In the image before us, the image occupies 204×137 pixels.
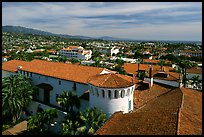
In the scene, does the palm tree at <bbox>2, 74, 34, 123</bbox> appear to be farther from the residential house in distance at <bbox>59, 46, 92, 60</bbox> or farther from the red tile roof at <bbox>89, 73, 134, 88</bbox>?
the residential house in distance at <bbox>59, 46, 92, 60</bbox>

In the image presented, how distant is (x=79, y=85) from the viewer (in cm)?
3127

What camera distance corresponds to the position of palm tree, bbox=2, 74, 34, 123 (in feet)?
99.3

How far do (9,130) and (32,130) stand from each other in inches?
216

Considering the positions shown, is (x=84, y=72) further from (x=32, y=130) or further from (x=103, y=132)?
(x=103, y=132)

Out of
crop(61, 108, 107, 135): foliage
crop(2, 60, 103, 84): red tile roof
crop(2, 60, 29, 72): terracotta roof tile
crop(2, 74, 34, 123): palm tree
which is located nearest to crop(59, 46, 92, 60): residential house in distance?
crop(2, 60, 29, 72): terracotta roof tile

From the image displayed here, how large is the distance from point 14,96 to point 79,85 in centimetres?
834

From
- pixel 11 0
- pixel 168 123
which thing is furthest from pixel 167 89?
pixel 11 0

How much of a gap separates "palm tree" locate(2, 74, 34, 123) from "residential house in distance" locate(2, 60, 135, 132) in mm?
2441

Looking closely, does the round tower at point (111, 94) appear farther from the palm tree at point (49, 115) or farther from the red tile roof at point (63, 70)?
the palm tree at point (49, 115)

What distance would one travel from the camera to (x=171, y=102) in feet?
83.5

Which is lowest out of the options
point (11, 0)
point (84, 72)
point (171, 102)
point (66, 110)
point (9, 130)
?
point (9, 130)

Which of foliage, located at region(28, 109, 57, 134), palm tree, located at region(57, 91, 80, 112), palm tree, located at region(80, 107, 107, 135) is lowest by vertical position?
foliage, located at region(28, 109, 57, 134)

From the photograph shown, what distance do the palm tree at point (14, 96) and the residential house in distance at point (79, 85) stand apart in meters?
2.44

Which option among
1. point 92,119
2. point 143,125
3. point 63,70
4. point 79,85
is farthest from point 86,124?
point 63,70
